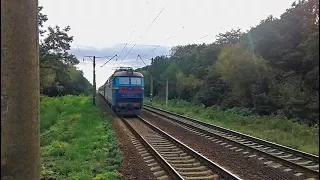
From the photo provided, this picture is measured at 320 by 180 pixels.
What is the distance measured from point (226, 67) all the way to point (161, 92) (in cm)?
2789

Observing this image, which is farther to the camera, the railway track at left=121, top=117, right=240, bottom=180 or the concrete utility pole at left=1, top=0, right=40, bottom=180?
the railway track at left=121, top=117, right=240, bottom=180

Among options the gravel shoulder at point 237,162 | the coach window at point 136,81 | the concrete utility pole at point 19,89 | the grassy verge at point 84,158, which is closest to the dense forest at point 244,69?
the gravel shoulder at point 237,162

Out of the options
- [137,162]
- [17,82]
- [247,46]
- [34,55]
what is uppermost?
[247,46]

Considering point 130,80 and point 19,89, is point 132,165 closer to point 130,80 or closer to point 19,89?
point 19,89

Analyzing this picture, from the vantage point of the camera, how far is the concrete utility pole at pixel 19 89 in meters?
3.01

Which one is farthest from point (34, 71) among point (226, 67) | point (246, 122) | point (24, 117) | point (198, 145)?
point (226, 67)

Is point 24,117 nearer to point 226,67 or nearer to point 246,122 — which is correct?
point 246,122

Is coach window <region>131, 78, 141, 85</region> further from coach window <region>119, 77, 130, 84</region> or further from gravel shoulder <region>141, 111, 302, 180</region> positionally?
gravel shoulder <region>141, 111, 302, 180</region>

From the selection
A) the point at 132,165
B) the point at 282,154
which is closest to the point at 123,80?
the point at 132,165

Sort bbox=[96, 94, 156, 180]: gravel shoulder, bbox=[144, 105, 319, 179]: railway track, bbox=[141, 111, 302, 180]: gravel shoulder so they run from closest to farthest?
bbox=[144, 105, 319, 179]: railway track < bbox=[141, 111, 302, 180]: gravel shoulder < bbox=[96, 94, 156, 180]: gravel shoulder

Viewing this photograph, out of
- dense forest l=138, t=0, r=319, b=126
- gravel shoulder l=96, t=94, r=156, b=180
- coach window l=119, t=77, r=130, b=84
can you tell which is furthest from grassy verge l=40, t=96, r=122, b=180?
coach window l=119, t=77, r=130, b=84

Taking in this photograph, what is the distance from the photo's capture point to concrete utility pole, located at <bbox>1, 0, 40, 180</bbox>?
301 centimetres

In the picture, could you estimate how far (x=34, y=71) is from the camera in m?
3.27

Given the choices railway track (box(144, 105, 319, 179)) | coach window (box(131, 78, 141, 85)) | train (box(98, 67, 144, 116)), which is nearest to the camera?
railway track (box(144, 105, 319, 179))
